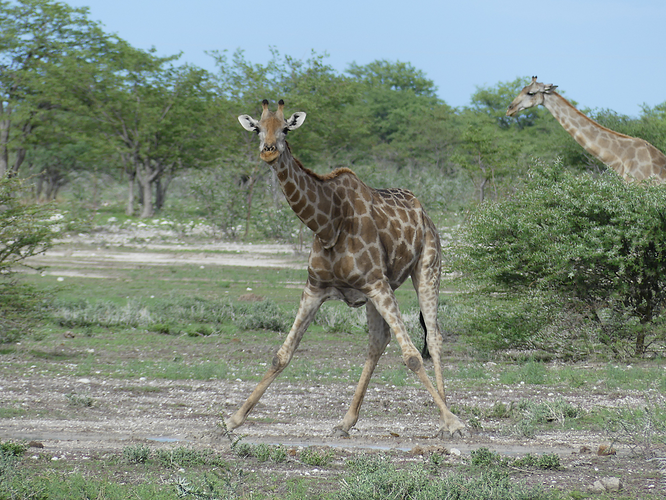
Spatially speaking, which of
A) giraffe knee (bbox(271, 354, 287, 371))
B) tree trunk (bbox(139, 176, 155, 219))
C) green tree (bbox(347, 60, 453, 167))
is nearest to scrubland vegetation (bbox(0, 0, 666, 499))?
giraffe knee (bbox(271, 354, 287, 371))

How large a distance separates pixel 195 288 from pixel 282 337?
6775 millimetres

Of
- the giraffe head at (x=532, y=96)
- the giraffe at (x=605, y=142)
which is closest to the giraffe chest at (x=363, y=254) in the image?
the giraffe at (x=605, y=142)

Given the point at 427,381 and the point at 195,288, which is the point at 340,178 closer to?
the point at 427,381

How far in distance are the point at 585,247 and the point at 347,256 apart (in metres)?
5.34

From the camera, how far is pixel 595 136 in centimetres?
1402

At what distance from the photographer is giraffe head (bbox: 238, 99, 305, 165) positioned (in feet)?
19.9

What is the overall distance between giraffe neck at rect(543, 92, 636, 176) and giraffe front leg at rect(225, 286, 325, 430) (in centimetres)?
861

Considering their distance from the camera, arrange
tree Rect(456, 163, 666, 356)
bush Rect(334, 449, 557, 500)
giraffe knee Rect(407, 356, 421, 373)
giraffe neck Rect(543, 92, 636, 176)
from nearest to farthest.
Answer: bush Rect(334, 449, 557, 500)
giraffe knee Rect(407, 356, 421, 373)
tree Rect(456, 163, 666, 356)
giraffe neck Rect(543, 92, 636, 176)

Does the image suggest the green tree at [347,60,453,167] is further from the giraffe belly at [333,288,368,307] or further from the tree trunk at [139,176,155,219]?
the giraffe belly at [333,288,368,307]

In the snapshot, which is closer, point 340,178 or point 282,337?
point 340,178

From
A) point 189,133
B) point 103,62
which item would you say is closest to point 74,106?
point 103,62

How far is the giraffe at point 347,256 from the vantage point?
21.6ft

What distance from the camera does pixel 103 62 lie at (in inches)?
1740

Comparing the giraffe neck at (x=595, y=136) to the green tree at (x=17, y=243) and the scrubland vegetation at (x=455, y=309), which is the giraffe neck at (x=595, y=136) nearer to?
the scrubland vegetation at (x=455, y=309)
